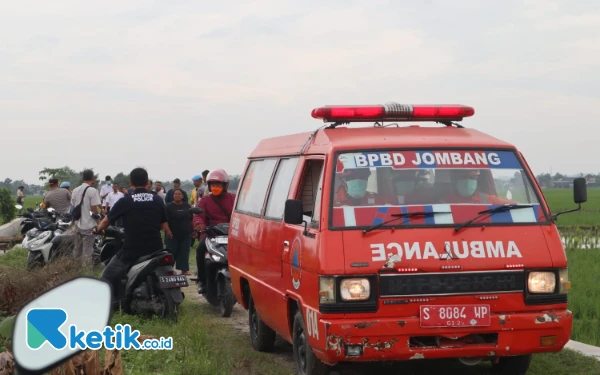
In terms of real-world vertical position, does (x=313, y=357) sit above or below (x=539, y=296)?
below

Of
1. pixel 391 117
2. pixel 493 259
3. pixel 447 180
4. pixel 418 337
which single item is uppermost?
pixel 391 117

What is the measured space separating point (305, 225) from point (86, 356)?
129 inches

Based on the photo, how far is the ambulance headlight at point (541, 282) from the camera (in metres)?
6.50

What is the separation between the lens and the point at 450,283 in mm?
6371

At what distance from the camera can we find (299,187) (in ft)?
25.0

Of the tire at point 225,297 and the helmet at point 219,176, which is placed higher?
the helmet at point 219,176

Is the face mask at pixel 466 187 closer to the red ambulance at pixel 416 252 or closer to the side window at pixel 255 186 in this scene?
the red ambulance at pixel 416 252

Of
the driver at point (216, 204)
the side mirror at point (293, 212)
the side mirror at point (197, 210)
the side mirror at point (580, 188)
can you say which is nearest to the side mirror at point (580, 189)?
the side mirror at point (580, 188)

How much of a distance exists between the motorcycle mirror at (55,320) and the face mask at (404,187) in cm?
467

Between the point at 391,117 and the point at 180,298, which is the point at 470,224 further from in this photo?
the point at 180,298

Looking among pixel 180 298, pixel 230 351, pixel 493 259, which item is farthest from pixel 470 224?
pixel 180 298

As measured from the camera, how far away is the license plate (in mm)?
6320

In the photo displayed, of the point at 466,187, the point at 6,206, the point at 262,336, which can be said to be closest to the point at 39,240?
the point at 262,336

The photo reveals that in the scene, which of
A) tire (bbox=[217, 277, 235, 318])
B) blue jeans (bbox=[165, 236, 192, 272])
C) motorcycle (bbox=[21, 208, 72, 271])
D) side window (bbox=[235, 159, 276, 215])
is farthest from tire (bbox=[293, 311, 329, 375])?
blue jeans (bbox=[165, 236, 192, 272])
